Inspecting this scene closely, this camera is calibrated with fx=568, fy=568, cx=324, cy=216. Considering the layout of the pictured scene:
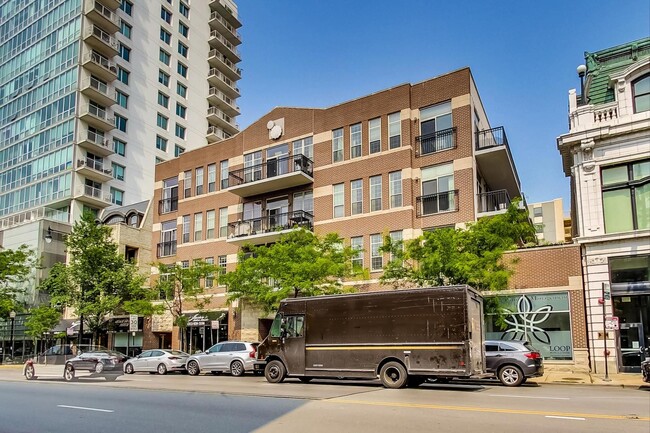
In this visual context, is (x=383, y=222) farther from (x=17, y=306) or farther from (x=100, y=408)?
(x=17, y=306)

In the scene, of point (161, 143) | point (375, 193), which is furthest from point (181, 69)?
point (375, 193)

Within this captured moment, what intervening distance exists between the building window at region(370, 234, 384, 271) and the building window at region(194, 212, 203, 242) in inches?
517

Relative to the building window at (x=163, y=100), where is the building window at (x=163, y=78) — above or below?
A: above

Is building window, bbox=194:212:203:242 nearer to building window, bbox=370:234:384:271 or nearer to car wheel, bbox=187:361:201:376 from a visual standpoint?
car wheel, bbox=187:361:201:376

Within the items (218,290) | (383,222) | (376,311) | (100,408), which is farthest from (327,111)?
(100,408)

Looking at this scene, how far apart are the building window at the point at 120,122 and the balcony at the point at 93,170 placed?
15.3ft

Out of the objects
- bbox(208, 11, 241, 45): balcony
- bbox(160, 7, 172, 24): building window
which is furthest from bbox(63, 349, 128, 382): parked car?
bbox(208, 11, 241, 45): balcony

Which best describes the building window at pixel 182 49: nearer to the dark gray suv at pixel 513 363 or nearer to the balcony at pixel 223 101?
the balcony at pixel 223 101

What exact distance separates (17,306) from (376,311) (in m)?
37.3

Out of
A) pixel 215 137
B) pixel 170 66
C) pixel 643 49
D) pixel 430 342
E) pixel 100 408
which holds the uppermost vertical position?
pixel 170 66

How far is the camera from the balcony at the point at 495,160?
2855 cm

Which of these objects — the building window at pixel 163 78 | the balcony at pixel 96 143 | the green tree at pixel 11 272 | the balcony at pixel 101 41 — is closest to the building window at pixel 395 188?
the green tree at pixel 11 272

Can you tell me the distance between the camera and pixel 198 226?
38.1 m

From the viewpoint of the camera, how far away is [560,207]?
278ft
